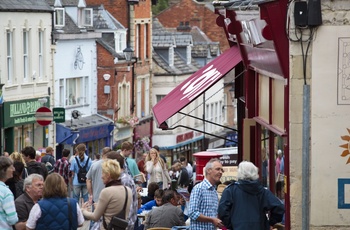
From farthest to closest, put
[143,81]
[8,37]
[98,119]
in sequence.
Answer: [143,81] → [98,119] → [8,37]

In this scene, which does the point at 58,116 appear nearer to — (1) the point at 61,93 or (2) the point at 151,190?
(1) the point at 61,93

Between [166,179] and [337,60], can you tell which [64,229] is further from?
[166,179]

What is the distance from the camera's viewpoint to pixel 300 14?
43.0 ft

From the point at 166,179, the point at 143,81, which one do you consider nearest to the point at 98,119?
the point at 143,81

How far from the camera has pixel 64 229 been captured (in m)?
13.4

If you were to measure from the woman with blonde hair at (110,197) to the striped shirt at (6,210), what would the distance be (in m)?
1.53

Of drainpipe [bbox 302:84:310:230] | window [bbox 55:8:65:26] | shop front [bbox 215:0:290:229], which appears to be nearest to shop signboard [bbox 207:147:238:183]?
shop front [bbox 215:0:290:229]

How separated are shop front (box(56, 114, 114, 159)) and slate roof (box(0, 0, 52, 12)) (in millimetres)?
4835

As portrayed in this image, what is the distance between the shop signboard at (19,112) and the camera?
42969 mm

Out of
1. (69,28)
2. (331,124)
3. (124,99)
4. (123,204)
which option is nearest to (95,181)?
(123,204)

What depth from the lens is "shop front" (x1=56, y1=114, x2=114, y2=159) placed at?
165ft

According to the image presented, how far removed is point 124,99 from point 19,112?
17.4m

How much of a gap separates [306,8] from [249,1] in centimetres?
248

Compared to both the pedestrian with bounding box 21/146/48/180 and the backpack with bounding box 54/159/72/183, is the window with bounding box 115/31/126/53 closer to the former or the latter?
the backpack with bounding box 54/159/72/183
